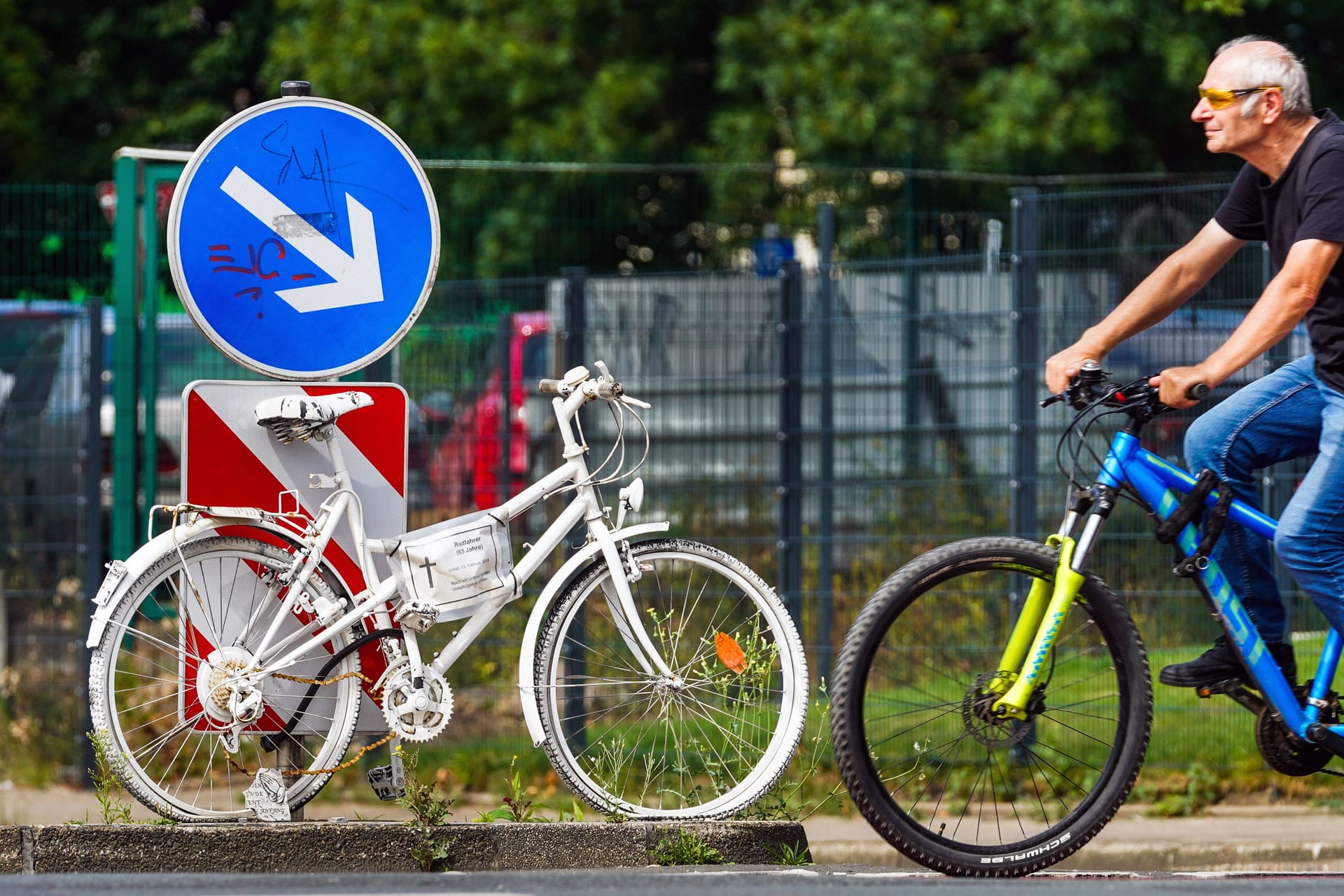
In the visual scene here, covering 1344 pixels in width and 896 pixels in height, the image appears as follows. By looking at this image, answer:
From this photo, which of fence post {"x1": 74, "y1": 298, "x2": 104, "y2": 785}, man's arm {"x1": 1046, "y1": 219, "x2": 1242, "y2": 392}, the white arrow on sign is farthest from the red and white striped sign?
fence post {"x1": 74, "y1": 298, "x2": 104, "y2": 785}

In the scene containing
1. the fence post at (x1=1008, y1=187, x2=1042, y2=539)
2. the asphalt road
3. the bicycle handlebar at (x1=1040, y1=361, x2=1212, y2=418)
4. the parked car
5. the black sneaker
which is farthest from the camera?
the parked car

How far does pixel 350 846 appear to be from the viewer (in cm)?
433

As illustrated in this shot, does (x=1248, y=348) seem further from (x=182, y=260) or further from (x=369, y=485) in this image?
(x=182, y=260)

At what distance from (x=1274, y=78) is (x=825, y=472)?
11.2ft

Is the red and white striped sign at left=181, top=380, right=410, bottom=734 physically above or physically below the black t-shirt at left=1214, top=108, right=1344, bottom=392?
below

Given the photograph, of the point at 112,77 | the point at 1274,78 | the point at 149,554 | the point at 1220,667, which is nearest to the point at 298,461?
the point at 149,554

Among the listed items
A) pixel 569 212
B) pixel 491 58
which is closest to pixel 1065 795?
pixel 569 212

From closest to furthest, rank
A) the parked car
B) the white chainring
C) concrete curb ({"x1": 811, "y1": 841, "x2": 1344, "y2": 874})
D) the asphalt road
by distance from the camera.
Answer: the asphalt road → the white chainring → concrete curb ({"x1": 811, "y1": 841, "x2": 1344, "y2": 874}) → the parked car

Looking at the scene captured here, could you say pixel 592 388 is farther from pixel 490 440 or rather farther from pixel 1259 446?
pixel 490 440

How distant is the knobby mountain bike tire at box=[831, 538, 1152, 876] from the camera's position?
13.3ft

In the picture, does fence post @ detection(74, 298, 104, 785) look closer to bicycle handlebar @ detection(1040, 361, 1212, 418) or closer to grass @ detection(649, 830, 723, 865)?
grass @ detection(649, 830, 723, 865)

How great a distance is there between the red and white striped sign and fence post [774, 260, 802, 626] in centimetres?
290

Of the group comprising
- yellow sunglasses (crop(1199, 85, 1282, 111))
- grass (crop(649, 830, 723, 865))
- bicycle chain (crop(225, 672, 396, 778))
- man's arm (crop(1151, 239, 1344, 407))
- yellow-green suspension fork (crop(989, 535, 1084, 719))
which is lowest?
grass (crop(649, 830, 723, 865))

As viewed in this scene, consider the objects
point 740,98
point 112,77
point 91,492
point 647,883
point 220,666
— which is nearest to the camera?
point 647,883
